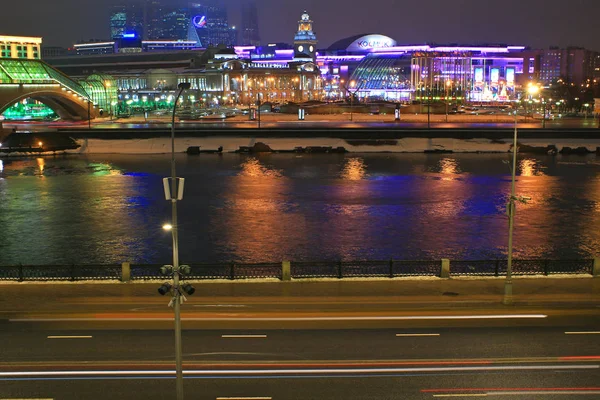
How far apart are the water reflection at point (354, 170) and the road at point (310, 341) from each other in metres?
38.4

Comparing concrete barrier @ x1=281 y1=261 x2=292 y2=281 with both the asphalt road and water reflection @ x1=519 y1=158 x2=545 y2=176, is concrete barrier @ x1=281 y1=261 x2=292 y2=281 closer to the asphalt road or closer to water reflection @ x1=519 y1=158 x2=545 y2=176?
the asphalt road

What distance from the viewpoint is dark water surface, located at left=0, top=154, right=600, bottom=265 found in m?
32.1

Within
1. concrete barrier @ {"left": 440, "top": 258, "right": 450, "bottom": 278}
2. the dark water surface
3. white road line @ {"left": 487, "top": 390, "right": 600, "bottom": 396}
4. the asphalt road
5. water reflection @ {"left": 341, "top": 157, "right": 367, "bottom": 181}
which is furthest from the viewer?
water reflection @ {"left": 341, "top": 157, "right": 367, "bottom": 181}

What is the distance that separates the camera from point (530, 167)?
67.1 metres

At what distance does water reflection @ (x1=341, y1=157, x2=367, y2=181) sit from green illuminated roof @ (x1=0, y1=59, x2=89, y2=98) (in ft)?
186

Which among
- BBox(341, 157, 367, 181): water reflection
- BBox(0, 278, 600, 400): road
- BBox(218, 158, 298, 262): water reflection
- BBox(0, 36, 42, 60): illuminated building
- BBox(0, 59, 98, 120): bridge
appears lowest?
BBox(218, 158, 298, 262): water reflection

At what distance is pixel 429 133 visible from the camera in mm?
87375

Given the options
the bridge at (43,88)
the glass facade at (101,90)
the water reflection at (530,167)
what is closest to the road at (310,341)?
the water reflection at (530,167)

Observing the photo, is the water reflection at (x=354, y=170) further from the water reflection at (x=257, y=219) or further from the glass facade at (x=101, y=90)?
the glass facade at (x=101, y=90)

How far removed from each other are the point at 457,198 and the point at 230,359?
3455 centimetres

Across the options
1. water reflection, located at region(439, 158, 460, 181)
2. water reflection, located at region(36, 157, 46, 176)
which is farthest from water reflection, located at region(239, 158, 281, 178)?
water reflection, located at region(36, 157, 46, 176)

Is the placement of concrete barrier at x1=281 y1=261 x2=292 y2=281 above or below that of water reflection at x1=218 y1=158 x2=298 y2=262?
above

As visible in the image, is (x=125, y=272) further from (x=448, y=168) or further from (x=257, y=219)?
(x=448, y=168)

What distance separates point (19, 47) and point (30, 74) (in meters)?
64.8
